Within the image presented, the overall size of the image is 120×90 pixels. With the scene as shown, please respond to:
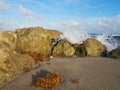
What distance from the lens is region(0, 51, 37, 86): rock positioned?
1541 centimetres

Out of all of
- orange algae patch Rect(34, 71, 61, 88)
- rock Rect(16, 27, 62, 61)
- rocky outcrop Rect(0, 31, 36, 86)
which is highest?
rock Rect(16, 27, 62, 61)

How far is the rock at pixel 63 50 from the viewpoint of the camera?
24.2 metres

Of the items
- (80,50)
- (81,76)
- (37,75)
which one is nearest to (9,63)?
(37,75)

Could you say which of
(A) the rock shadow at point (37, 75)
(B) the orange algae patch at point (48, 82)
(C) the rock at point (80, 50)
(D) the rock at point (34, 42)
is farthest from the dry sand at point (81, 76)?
(C) the rock at point (80, 50)

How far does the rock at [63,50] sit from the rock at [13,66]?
6.44m

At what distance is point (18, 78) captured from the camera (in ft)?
50.1

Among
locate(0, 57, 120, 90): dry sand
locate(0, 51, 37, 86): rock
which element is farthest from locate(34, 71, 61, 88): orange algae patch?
locate(0, 51, 37, 86): rock

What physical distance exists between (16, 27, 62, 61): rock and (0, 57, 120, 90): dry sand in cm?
515

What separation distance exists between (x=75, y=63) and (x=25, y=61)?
3.95 meters

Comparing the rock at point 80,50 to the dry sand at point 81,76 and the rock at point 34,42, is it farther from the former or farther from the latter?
the dry sand at point 81,76

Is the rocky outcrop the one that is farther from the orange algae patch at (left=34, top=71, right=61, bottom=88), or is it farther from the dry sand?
the orange algae patch at (left=34, top=71, right=61, bottom=88)

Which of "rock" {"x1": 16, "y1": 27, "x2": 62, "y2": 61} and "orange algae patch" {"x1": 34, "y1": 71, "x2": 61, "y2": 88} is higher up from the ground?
"rock" {"x1": 16, "y1": 27, "x2": 62, "y2": 61}

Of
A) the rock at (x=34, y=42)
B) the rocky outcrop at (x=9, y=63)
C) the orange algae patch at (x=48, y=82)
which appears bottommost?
the orange algae patch at (x=48, y=82)

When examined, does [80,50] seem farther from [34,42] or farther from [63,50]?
[34,42]
